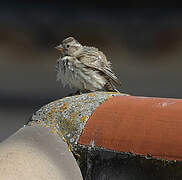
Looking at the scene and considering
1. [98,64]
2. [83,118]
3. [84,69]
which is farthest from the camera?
[98,64]

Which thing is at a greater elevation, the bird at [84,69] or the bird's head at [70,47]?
the bird's head at [70,47]

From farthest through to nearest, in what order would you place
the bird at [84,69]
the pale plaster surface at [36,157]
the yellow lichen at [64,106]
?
Result: the bird at [84,69], the yellow lichen at [64,106], the pale plaster surface at [36,157]

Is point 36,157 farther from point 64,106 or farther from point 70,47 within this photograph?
point 70,47

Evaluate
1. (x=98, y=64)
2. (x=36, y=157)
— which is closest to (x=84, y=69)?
(x=98, y=64)

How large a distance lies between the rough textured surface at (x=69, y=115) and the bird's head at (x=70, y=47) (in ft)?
6.84

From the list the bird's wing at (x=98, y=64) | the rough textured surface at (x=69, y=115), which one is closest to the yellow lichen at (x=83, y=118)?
the rough textured surface at (x=69, y=115)

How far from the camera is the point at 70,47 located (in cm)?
500

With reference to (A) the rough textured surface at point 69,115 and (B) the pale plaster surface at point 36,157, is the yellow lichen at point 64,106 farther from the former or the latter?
(B) the pale plaster surface at point 36,157

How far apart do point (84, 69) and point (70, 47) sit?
0.42 m

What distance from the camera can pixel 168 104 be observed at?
2.45 meters

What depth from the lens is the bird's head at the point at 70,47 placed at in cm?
497

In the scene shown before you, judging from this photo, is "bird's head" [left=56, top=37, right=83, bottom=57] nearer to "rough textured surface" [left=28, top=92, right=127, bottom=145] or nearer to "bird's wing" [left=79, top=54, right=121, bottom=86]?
"bird's wing" [left=79, top=54, right=121, bottom=86]

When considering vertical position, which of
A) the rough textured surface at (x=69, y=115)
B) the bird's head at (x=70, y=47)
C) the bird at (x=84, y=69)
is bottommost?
the bird at (x=84, y=69)

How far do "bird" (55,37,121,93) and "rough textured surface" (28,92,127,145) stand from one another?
66.9 inches
